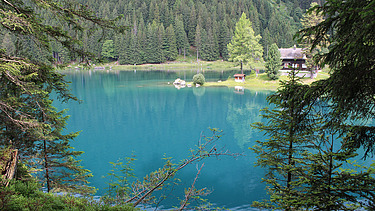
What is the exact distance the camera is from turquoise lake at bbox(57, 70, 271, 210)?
15789mm

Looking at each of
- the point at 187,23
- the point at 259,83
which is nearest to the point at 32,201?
the point at 259,83

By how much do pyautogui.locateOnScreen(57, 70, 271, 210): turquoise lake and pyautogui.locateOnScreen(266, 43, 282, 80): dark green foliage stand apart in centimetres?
614

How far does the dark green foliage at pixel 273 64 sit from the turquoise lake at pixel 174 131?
20.2ft

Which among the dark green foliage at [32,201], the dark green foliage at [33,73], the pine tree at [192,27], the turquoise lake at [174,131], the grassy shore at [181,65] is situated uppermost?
the pine tree at [192,27]

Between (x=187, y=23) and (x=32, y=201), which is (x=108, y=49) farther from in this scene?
(x=32, y=201)

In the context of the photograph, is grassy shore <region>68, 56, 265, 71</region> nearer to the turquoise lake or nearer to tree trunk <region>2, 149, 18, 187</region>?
the turquoise lake

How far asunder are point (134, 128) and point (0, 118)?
67.8 feet

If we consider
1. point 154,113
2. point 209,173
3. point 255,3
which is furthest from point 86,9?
point 255,3

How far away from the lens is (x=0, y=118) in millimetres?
7023

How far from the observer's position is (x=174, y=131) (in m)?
26.4

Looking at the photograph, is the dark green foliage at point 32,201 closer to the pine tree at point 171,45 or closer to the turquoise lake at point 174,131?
the turquoise lake at point 174,131

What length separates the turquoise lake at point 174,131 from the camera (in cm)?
1579

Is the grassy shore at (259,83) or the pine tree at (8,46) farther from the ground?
the pine tree at (8,46)

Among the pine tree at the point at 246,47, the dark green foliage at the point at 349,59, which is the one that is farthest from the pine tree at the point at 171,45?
the dark green foliage at the point at 349,59
